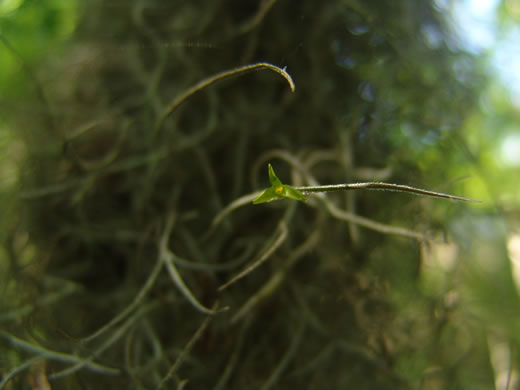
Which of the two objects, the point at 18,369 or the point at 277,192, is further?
the point at 18,369

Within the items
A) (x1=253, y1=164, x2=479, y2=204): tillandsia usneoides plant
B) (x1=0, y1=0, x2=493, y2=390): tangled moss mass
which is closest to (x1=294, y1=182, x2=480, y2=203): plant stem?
(x1=253, y1=164, x2=479, y2=204): tillandsia usneoides plant

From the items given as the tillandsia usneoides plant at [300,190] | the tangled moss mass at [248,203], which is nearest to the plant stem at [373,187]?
the tillandsia usneoides plant at [300,190]

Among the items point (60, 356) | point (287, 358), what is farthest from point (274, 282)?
point (60, 356)

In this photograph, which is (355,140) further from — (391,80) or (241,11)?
(241,11)

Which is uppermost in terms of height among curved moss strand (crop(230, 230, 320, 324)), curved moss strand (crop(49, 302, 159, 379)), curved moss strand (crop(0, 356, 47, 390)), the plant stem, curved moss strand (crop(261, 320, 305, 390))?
the plant stem

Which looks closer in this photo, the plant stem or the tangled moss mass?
the plant stem

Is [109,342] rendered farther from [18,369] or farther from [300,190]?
[300,190]

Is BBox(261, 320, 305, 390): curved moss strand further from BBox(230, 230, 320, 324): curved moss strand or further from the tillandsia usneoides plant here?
the tillandsia usneoides plant

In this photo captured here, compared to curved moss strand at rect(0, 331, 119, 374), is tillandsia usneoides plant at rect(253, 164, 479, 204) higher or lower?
higher
